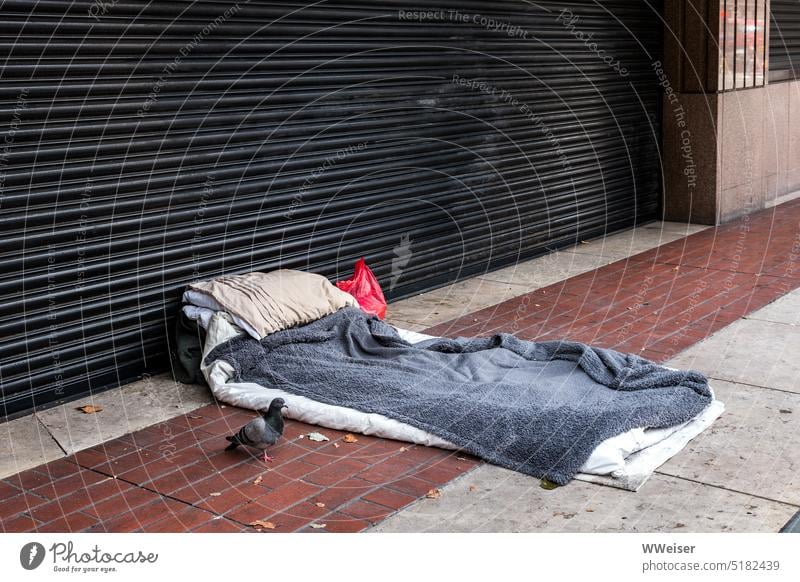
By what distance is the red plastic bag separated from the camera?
653 centimetres

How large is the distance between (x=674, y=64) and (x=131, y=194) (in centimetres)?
657

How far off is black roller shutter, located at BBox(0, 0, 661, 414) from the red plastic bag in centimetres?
27

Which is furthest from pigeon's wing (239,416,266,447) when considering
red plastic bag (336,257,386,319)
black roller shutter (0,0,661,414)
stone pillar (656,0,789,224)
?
stone pillar (656,0,789,224)

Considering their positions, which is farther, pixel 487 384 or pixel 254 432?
pixel 487 384

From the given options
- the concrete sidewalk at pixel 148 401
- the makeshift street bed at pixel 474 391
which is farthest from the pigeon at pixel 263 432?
the concrete sidewalk at pixel 148 401

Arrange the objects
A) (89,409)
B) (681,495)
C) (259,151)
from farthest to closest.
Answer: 1. (259,151)
2. (89,409)
3. (681,495)

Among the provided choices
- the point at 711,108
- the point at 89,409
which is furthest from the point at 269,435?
the point at 711,108

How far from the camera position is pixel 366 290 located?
6.60 metres

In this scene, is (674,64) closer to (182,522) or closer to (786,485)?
(786,485)

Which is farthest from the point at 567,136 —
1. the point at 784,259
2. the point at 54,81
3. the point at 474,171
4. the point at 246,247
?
the point at 54,81

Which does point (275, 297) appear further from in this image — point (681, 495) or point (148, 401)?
point (681, 495)

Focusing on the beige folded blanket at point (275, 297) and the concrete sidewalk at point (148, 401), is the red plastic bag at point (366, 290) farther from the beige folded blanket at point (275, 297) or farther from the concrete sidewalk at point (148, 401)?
the beige folded blanket at point (275, 297)

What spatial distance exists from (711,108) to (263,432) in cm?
704

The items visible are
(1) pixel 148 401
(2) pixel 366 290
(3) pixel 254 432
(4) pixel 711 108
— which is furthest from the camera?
(4) pixel 711 108
